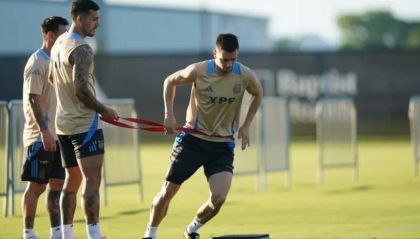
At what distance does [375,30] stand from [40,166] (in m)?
146

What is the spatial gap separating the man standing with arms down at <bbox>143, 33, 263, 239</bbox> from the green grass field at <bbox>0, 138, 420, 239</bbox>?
51.6 inches

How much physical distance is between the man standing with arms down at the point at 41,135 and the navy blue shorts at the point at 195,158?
1192mm

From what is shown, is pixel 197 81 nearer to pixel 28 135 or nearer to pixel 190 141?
pixel 190 141

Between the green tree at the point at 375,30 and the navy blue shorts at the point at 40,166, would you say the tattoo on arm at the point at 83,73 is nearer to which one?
the navy blue shorts at the point at 40,166

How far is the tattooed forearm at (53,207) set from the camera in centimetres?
1226

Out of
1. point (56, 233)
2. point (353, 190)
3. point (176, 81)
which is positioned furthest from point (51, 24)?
point (353, 190)

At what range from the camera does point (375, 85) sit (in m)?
37.9

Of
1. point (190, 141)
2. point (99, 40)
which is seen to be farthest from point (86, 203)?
point (99, 40)

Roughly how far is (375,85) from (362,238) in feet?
84.4

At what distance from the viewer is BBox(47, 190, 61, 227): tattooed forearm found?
12.3 meters

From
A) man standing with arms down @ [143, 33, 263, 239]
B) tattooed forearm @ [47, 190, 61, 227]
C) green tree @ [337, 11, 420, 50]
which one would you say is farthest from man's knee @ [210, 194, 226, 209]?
green tree @ [337, 11, 420, 50]

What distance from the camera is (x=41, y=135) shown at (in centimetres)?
1193

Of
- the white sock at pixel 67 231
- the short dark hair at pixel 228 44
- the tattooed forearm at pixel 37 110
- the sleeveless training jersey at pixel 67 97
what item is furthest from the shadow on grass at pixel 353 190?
the sleeveless training jersey at pixel 67 97

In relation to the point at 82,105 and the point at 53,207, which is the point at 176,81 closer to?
the point at 82,105
